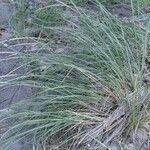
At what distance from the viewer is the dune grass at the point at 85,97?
8.75 ft

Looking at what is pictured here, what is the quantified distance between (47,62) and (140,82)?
626 mm

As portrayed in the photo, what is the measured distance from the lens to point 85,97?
109 inches

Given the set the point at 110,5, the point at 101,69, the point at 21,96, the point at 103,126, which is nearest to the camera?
the point at 103,126

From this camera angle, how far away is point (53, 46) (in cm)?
327

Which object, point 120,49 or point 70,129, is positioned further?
point 120,49

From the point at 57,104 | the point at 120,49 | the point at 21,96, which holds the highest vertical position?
the point at 120,49

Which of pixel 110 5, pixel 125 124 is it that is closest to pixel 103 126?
pixel 125 124

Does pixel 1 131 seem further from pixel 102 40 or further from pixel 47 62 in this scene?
pixel 102 40

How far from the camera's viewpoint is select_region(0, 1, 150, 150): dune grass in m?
2.67

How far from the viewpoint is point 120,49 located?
2941mm

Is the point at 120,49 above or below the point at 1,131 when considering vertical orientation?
above

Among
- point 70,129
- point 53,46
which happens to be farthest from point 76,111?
point 53,46

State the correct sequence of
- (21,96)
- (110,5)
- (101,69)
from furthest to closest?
1. (110,5)
2. (21,96)
3. (101,69)

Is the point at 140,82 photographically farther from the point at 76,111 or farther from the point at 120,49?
the point at 76,111
